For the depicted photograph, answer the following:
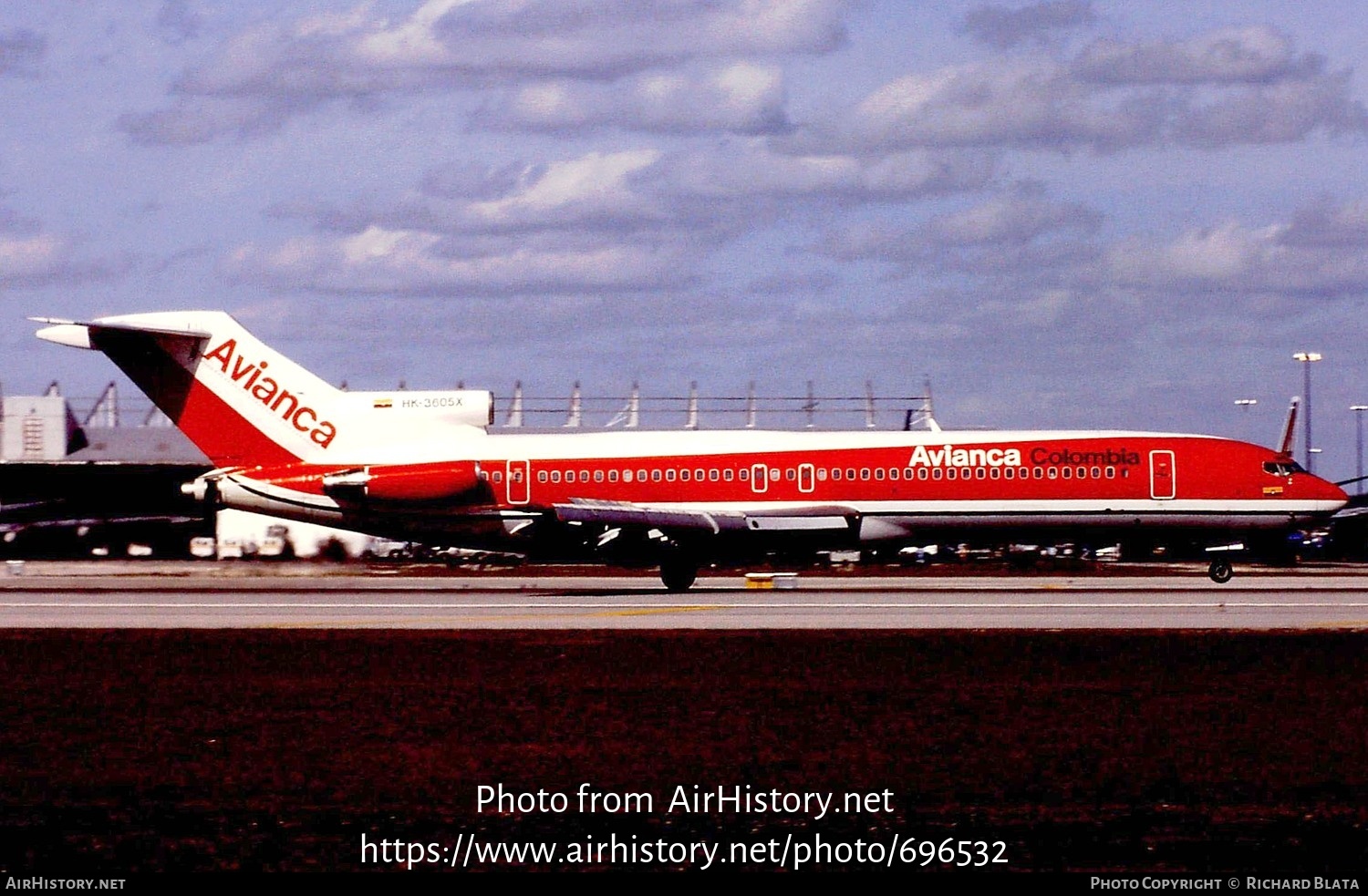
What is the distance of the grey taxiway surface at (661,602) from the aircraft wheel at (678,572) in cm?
58

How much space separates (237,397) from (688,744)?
29484mm

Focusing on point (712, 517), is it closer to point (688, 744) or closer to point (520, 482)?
point (520, 482)

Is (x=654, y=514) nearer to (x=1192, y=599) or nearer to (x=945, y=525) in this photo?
(x=945, y=525)

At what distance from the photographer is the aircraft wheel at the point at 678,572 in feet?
134

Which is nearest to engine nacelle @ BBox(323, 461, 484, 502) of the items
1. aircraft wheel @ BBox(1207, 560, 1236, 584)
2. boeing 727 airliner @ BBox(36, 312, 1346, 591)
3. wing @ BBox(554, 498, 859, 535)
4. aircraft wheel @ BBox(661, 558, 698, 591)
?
boeing 727 airliner @ BBox(36, 312, 1346, 591)

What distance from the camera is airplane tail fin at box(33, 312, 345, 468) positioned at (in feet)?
140

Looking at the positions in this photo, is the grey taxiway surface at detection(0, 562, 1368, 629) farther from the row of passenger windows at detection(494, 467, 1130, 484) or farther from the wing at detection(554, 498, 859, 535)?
the row of passenger windows at detection(494, 467, 1130, 484)

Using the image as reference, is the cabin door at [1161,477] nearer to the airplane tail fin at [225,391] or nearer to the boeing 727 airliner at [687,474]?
the boeing 727 airliner at [687,474]

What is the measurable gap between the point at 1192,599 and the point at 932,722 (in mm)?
20690

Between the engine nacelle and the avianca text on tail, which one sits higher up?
the avianca text on tail

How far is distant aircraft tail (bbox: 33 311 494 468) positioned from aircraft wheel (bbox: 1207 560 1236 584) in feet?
→ 67.0

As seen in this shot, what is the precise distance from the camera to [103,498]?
74688 millimetres

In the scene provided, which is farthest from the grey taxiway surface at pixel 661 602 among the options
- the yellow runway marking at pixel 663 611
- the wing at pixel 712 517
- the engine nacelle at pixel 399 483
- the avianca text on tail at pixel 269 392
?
the avianca text on tail at pixel 269 392

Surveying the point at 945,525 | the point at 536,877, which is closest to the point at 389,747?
the point at 536,877
